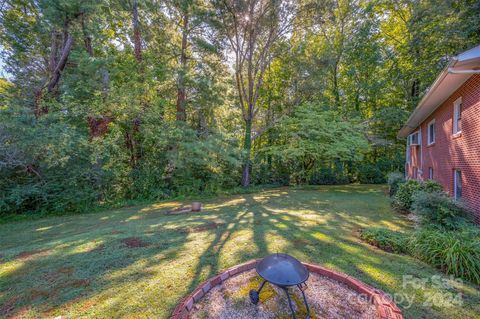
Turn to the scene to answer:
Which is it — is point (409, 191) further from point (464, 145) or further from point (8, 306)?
point (8, 306)

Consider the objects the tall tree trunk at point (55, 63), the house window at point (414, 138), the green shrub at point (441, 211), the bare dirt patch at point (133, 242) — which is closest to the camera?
the bare dirt patch at point (133, 242)

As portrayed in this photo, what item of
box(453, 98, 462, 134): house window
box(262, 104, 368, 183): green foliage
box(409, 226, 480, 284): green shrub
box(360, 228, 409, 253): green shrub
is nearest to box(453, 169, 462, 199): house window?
box(453, 98, 462, 134): house window

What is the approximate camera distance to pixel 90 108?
8.12 meters

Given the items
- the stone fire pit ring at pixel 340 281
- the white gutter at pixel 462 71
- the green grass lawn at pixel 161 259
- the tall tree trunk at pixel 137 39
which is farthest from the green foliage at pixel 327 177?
the stone fire pit ring at pixel 340 281

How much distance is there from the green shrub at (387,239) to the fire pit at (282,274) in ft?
9.72

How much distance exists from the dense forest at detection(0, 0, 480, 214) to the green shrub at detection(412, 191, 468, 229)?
→ 744cm

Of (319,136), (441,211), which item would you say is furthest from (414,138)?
(441,211)

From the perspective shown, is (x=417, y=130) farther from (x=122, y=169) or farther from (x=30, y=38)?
(x=30, y=38)

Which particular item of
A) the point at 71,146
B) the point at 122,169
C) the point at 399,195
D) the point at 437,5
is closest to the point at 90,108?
the point at 71,146

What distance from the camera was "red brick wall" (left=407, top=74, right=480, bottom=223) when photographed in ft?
17.7

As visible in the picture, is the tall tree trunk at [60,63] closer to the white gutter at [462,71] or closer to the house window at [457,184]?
the white gutter at [462,71]

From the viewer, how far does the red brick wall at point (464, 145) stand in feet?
17.7

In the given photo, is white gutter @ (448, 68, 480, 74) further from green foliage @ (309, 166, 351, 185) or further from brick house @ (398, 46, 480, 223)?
green foliage @ (309, 166, 351, 185)

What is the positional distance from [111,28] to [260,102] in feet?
37.4
